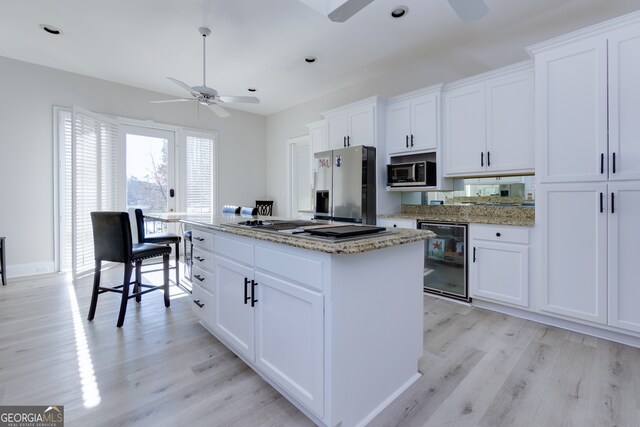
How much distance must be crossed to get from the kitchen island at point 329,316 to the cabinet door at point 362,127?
2.37m

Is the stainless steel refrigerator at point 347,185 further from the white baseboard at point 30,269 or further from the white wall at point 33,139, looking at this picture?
the white baseboard at point 30,269

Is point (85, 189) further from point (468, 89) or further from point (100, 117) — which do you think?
point (468, 89)

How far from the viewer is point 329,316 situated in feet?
3.93

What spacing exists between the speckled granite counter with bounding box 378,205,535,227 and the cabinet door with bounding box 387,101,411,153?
2.67 feet

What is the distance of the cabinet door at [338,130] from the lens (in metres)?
4.07

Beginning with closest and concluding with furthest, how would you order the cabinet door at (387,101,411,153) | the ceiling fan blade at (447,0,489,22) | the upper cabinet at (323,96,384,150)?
the ceiling fan blade at (447,0,489,22) → the cabinet door at (387,101,411,153) → the upper cabinet at (323,96,384,150)

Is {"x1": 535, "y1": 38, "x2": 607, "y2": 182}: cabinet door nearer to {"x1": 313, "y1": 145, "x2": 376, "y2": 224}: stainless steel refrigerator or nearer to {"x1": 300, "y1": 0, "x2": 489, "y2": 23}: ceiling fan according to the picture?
{"x1": 300, "y1": 0, "x2": 489, "y2": 23}: ceiling fan

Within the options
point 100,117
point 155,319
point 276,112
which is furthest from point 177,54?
point 155,319

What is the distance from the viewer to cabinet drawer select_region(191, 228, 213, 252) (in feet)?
7.02

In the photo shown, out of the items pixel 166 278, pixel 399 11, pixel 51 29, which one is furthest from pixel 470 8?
pixel 51 29

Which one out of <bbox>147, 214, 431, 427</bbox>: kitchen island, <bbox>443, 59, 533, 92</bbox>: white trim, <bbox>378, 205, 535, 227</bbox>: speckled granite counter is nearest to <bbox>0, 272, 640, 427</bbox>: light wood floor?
<bbox>147, 214, 431, 427</bbox>: kitchen island

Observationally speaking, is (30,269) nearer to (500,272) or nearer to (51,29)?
(51,29)

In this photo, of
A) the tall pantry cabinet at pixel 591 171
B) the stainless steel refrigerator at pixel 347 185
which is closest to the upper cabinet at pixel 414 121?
the stainless steel refrigerator at pixel 347 185

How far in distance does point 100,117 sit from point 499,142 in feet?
16.6
